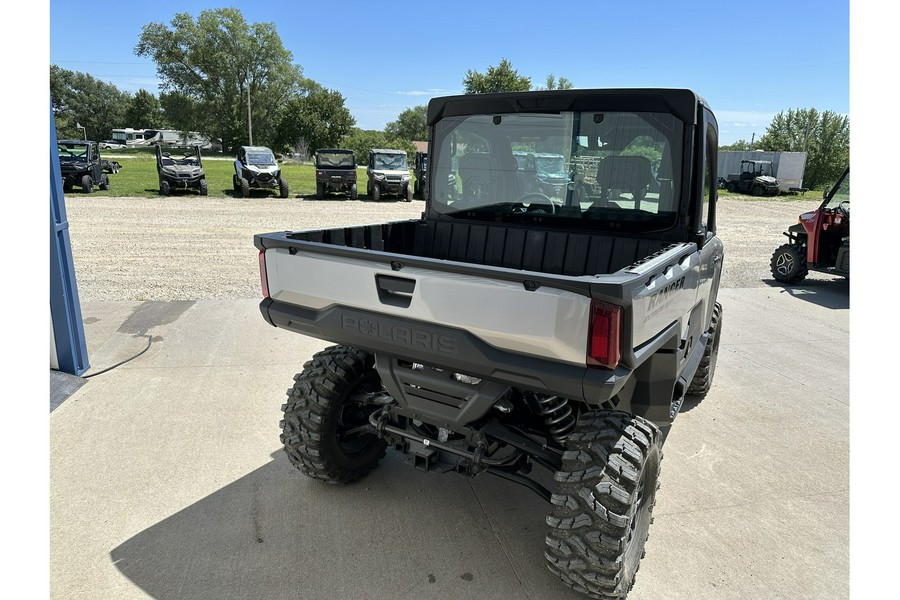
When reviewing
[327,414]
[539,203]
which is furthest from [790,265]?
[327,414]

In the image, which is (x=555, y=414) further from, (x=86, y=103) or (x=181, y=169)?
(x=86, y=103)

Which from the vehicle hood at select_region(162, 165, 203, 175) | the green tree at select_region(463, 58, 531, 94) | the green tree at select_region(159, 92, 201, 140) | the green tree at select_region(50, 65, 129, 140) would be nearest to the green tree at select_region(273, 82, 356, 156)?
the green tree at select_region(159, 92, 201, 140)

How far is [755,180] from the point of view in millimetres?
30219

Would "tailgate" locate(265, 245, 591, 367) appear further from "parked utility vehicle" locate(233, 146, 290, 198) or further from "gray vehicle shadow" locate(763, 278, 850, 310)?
"parked utility vehicle" locate(233, 146, 290, 198)

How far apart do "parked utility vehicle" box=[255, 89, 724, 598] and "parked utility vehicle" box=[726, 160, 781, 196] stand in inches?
1187

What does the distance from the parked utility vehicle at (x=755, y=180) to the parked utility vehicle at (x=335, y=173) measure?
21.4m

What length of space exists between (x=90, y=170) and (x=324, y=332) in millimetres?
20872

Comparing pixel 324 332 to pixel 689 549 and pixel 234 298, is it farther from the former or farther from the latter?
pixel 234 298

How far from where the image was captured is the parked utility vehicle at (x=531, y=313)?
84.7 inches

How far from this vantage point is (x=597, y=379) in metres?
2.04

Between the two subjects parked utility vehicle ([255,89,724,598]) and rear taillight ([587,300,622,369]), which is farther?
parked utility vehicle ([255,89,724,598])

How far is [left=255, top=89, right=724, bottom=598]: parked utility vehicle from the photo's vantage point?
7.06ft

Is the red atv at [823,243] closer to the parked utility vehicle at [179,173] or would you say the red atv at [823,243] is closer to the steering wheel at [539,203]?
the steering wheel at [539,203]

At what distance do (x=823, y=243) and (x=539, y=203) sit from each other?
25.5ft
